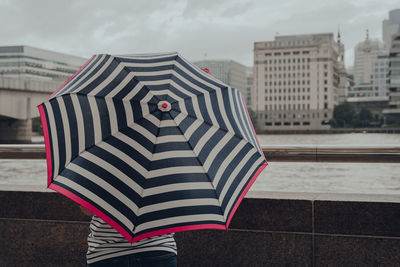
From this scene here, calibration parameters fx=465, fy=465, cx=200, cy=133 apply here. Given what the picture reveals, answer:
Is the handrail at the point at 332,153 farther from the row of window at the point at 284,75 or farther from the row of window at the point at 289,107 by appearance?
the row of window at the point at 284,75

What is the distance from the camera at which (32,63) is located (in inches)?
3605

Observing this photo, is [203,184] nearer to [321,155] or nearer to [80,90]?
[80,90]

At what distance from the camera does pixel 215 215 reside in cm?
202

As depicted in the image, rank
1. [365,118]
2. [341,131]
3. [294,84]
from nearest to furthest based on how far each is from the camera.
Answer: [341,131] < [365,118] < [294,84]

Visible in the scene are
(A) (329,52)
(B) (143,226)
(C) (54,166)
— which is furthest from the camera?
(A) (329,52)

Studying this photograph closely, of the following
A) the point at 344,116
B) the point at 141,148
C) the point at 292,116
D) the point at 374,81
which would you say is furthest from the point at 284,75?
the point at 141,148

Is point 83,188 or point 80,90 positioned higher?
point 80,90

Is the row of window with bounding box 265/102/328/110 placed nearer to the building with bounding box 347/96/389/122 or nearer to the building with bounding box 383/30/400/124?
the building with bounding box 347/96/389/122

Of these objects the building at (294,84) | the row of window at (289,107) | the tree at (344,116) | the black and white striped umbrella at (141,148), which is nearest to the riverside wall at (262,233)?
the black and white striped umbrella at (141,148)

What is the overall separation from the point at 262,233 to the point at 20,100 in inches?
1542

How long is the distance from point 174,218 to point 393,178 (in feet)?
83.9

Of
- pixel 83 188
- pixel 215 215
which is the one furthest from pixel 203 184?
pixel 83 188

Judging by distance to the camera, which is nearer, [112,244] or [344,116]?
[112,244]

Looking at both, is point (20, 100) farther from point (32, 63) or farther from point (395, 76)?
point (395, 76)
